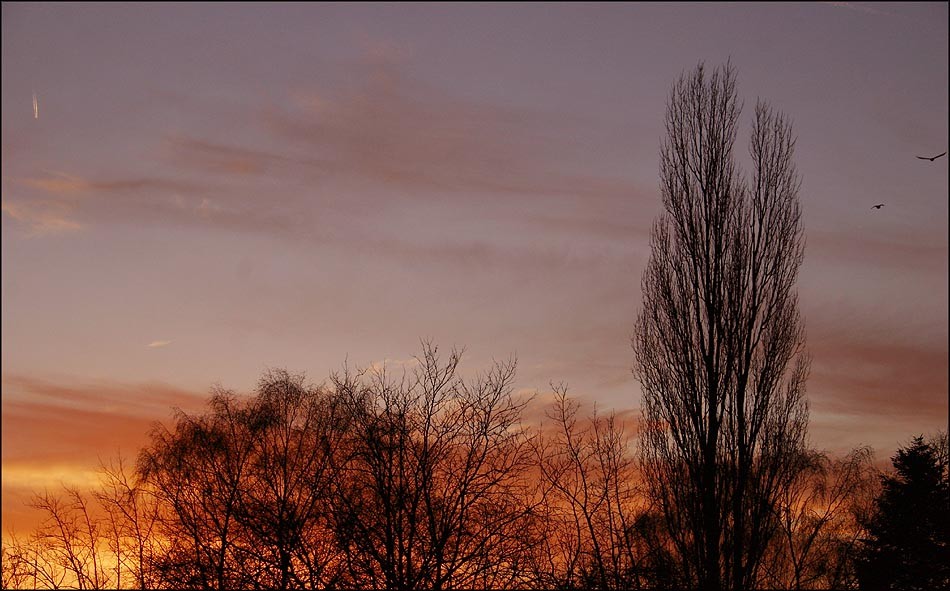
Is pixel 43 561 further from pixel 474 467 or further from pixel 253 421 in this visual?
pixel 474 467

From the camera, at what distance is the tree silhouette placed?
1165 inches

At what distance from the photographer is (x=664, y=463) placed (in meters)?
20.7

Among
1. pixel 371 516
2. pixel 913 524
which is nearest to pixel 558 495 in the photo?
pixel 371 516

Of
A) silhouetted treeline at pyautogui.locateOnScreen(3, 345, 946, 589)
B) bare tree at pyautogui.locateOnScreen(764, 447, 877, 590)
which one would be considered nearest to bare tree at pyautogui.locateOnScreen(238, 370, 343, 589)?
silhouetted treeline at pyautogui.locateOnScreen(3, 345, 946, 589)

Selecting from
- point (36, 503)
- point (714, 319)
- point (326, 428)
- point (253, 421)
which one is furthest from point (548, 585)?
point (36, 503)

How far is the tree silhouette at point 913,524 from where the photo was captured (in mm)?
29594

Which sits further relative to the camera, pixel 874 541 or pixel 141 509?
pixel 874 541

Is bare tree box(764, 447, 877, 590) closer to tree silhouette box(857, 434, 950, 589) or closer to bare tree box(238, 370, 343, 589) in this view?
tree silhouette box(857, 434, 950, 589)

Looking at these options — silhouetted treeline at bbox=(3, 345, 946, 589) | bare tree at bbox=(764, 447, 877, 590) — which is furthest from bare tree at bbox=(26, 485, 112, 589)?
bare tree at bbox=(764, 447, 877, 590)

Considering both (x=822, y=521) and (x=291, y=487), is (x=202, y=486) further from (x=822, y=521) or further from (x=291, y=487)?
(x=822, y=521)

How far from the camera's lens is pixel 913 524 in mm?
31281

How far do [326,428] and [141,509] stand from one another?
624 cm

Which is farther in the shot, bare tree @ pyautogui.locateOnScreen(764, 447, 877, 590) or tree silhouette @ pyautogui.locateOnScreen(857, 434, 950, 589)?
tree silhouette @ pyautogui.locateOnScreen(857, 434, 950, 589)

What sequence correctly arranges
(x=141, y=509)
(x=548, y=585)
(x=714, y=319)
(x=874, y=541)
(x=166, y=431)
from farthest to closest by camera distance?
(x=874, y=541) < (x=166, y=431) < (x=141, y=509) < (x=714, y=319) < (x=548, y=585)
